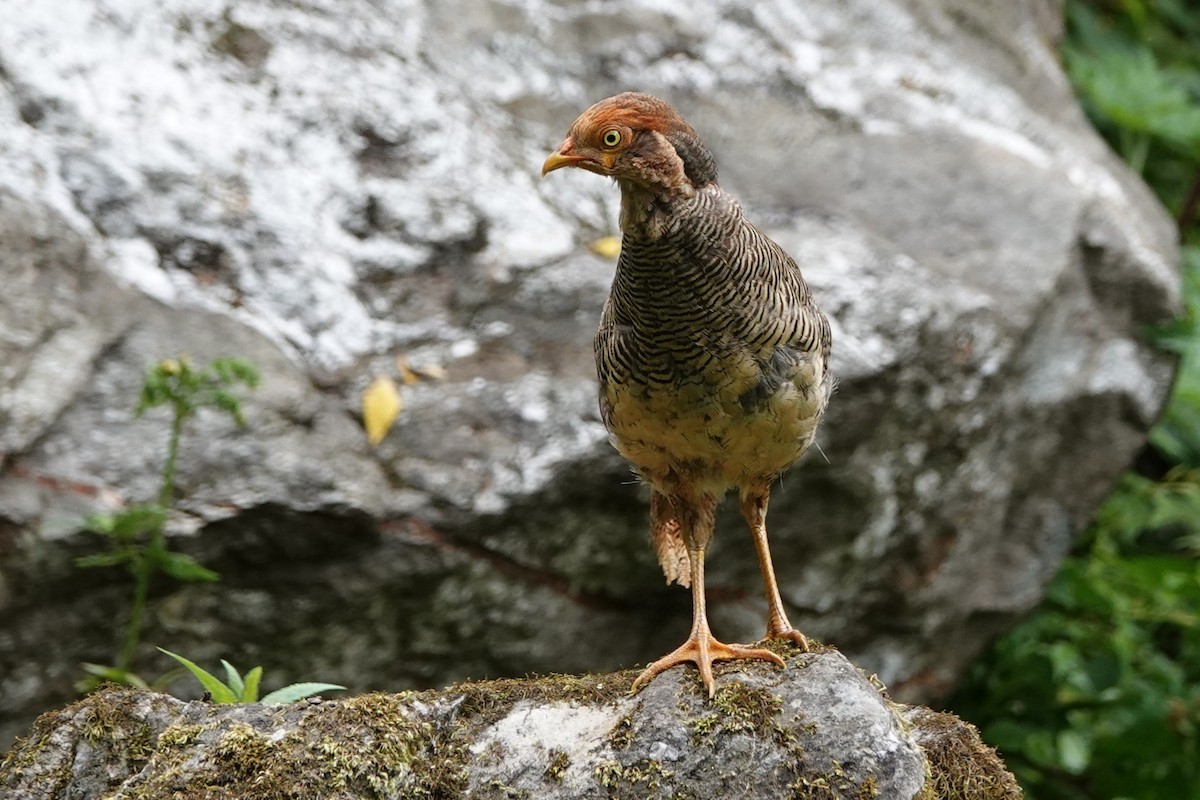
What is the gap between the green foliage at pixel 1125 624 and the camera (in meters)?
5.78

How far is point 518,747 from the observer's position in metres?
2.98

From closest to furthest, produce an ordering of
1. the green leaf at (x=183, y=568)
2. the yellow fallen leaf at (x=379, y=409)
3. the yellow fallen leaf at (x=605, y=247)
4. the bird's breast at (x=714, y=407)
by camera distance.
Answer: the bird's breast at (x=714, y=407) < the green leaf at (x=183, y=568) < the yellow fallen leaf at (x=379, y=409) < the yellow fallen leaf at (x=605, y=247)

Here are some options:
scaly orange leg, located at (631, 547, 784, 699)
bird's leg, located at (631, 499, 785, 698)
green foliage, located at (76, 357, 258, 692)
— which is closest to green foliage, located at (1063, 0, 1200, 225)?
bird's leg, located at (631, 499, 785, 698)

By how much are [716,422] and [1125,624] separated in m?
4.22

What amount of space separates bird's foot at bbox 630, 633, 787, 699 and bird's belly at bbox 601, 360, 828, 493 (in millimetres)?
498

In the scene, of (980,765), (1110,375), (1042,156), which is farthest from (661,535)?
(1042,156)

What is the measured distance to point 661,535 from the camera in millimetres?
4242

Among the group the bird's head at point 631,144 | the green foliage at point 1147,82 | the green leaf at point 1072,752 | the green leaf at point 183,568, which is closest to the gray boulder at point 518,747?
the green leaf at point 183,568

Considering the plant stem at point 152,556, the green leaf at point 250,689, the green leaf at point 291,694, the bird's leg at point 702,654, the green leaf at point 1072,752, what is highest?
the bird's leg at point 702,654

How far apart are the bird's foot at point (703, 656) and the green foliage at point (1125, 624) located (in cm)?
284

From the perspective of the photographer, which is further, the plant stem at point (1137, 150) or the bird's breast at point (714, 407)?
the plant stem at point (1137, 150)

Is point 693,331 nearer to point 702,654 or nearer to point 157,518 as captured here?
point 702,654

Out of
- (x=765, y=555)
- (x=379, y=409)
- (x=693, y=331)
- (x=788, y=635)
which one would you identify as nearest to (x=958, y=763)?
(x=788, y=635)

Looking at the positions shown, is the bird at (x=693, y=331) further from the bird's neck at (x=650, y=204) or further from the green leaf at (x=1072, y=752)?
the green leaf at (x=1072, y=752)
